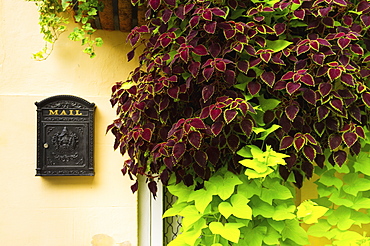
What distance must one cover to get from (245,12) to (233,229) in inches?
39.9

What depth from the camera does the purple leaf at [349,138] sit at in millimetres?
1670

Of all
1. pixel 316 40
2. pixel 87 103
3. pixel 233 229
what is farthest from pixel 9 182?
pixel 316 40

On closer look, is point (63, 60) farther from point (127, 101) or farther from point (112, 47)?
point (127, 101)

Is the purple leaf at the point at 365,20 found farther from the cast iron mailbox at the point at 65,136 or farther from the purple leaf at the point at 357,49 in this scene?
the cast iron mailbox at the point at 65,136

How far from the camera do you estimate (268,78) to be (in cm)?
169

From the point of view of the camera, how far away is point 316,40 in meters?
1.70

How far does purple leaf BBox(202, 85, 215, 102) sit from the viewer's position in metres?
1.67

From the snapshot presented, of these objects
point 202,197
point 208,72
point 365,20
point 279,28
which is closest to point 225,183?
point 202,197

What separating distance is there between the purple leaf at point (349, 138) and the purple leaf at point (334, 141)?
26 mm

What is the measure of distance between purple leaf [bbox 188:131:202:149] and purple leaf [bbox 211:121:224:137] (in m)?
0.07

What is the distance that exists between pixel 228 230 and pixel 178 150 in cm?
39

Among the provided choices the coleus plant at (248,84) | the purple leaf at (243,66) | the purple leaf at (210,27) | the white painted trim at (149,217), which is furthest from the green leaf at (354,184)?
the white painted trim at (149,217)

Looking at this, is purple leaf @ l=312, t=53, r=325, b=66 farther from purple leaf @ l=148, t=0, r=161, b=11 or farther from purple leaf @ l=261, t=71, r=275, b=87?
purple leaf @ l=148, t=0, r=161, b=11

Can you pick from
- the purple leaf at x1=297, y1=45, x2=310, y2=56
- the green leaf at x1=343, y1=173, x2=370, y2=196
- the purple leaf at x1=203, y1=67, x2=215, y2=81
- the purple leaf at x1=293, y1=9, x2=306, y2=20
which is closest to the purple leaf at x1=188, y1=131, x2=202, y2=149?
the purple leaf at x1=203, y1=67, x2=215, y2=81
